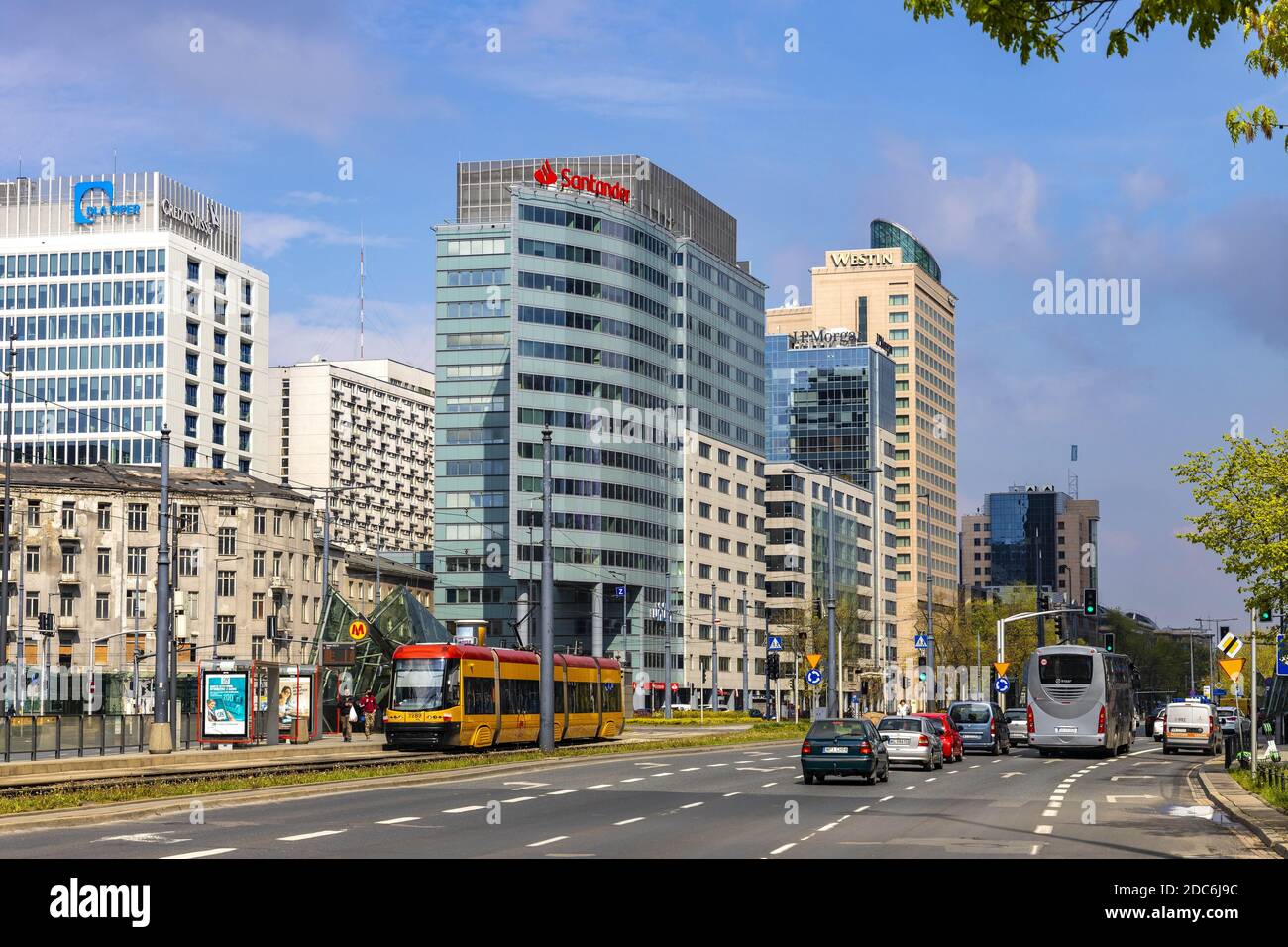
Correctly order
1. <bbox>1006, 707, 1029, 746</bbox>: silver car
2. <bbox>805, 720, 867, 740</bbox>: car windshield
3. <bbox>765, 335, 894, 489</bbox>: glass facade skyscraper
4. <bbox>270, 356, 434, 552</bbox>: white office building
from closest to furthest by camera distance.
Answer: <bbox>805, 720, 867, 740</bbox>: car windshield → <bbox>1006, 707, 1029, 746</bbox>: silver car → <bbox>270, 356, 434, 552</bbox>: white office building → <bbox>765, 335, 894, 489</bbox>: glass facade skyscraper

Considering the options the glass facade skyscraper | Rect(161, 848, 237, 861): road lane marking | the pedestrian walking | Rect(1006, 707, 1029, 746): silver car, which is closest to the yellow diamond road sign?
Rect(161, 848, 237, 861): road lane marking

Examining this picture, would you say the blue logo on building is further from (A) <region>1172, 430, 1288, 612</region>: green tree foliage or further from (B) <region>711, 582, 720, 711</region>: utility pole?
(A) <region>1172, 430, 1288, 612</region>: green tree foliage

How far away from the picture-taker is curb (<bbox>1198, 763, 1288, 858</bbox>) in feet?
65.7

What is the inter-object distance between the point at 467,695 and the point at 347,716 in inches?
379

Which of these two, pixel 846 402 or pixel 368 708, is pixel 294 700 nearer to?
pixel 368 708

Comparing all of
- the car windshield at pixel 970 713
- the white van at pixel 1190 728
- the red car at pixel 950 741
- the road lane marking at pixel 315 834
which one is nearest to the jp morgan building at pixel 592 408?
the white van at pixel 1190 728

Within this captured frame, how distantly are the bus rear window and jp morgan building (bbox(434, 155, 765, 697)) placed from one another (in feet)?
230

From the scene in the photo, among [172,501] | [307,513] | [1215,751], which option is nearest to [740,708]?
[307,513]

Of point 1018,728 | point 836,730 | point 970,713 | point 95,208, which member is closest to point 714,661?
point 1018,728

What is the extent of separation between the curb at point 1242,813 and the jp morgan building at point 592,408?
85826mm

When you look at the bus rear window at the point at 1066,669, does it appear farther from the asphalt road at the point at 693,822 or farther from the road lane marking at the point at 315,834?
the road lane marking at the point at 315,834

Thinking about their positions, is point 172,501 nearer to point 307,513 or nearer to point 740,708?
point 307,513

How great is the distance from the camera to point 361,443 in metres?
181

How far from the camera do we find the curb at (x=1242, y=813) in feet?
65.7
